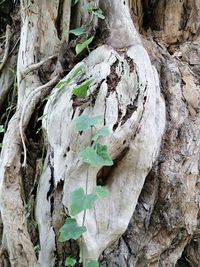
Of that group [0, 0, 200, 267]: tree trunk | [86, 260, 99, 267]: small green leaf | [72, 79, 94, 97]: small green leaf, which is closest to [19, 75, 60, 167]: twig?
[0, 0, 200, 267]: tree trunk

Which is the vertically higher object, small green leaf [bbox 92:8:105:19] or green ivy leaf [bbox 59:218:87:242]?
small green leaf [bbox 92:8:105:19]

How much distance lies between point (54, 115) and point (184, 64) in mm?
503

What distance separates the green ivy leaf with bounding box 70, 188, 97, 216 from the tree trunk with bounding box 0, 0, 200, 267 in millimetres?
122

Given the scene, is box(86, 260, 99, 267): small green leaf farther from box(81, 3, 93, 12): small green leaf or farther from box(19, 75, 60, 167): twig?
box(81, 3, 93, 12): small green leaf

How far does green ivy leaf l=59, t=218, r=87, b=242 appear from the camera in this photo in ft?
3.38

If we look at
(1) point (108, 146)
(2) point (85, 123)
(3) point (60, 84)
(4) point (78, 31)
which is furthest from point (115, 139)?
(4) point (78, 31)

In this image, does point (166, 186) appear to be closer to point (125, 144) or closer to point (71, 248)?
point (125, 144)

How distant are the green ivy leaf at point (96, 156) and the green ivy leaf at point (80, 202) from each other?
0.07 m

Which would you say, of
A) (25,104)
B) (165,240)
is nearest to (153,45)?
(25,104)

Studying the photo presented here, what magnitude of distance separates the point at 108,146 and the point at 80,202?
207mm

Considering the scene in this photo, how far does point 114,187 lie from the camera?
3.92ft

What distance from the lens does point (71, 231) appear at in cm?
104

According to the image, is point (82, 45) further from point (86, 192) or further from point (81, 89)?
point (86, 192)

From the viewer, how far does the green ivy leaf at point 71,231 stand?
1029 millimetres
